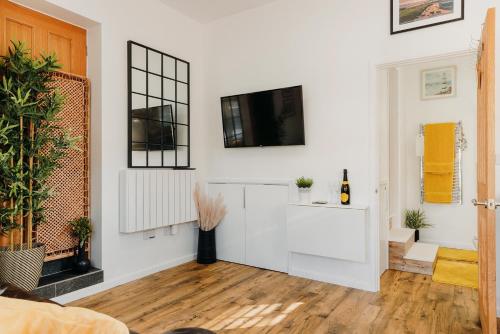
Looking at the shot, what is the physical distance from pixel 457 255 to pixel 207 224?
3101mm

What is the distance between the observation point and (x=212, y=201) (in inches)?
159

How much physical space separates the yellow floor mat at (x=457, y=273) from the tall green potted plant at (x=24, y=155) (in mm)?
3549

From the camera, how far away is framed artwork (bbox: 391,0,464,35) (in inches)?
109

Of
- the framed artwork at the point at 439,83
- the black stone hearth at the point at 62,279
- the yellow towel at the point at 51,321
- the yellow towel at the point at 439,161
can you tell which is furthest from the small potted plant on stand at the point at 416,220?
the yellow towel at the point at 51,321

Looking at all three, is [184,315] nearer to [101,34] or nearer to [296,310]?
[296,310]

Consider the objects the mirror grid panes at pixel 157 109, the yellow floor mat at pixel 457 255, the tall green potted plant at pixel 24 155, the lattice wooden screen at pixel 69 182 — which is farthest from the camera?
the yellow floor mat at pixel 457 255

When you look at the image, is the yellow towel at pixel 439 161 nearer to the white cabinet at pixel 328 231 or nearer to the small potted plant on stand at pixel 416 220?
the small potted plant on stand at pixel 416 220

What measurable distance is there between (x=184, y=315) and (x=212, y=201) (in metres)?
1.64

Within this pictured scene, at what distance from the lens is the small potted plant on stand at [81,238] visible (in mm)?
2949

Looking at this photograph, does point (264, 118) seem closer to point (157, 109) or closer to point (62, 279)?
point (157, 109)

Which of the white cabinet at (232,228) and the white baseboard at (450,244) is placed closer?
the white cabinet at (232,228)

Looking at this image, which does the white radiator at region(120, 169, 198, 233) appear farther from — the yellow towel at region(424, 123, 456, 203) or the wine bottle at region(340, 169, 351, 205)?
the yellow towel at region(424, 123, 456, 203)

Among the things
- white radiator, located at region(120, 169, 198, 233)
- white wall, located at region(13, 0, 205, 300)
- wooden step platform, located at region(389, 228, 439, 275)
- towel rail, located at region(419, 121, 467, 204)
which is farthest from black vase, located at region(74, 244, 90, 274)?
towel rail, located at region(419, 121, 467, 204)

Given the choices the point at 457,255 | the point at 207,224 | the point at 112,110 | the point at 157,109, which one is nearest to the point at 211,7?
the point at 157,109
